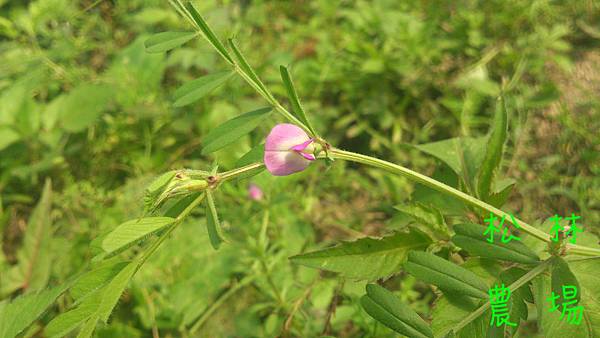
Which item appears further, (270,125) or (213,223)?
(270,125)

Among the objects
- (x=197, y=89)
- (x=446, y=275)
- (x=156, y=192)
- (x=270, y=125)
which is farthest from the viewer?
(x=270, y=125)

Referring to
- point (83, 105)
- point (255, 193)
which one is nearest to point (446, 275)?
point (255, 193)

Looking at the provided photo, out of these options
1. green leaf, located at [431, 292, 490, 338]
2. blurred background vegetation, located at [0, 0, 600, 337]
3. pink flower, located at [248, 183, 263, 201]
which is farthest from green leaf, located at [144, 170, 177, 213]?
pink flower, located at [248, 183, 263, 201]

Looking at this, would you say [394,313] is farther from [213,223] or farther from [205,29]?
[205,29]

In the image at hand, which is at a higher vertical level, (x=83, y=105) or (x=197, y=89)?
(x=197, y=89)

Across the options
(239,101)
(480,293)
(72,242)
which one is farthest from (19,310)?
(239,101)

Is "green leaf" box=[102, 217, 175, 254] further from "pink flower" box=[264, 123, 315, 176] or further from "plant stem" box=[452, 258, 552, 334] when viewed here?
"plant stem" box=[452, 258, 552, 334]
